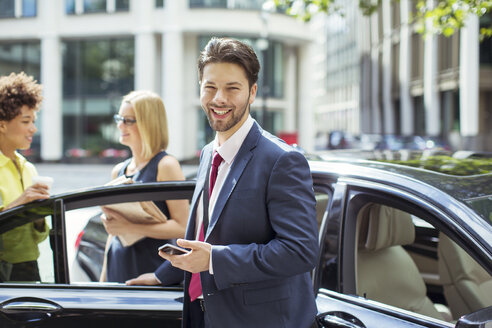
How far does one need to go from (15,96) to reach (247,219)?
1.96m

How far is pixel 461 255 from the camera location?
3070mm

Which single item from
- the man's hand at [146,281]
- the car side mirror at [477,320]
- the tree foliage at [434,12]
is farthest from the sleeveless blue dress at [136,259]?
the tree foliage at [434,12]

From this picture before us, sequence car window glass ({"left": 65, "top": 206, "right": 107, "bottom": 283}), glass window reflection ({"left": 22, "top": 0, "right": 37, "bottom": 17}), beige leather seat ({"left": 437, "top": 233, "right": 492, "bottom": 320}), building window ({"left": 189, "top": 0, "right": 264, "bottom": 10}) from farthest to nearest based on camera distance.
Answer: glass window reflection ({"left": 22, "top": 0, "right": 37, "bottom": 17}), building window ({"left": 189, "top": 0, "right": 264, "bottom": 10}), car window glass ({"left": 65, "top": 206, "right": 107, "bottom": 283}), beige leather seat ({"left": 437, "top": 233, "right": 492, "bottom": 320})

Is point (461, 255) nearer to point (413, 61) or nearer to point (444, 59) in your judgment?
point (444, 59)

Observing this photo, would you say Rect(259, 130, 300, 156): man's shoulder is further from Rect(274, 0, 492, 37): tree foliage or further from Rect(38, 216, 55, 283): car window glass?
Rect(274, 0, 492, 37): tree foliage

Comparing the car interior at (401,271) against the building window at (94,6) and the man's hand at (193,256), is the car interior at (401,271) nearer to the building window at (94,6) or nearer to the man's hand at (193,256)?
the man's hand at (193,256)

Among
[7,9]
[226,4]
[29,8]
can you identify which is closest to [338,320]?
[226,4]

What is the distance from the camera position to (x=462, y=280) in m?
3.07

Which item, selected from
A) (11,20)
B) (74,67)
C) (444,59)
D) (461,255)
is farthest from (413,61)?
(461,255)

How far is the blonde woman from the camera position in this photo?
106 inches

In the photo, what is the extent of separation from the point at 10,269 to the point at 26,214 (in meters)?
0.31

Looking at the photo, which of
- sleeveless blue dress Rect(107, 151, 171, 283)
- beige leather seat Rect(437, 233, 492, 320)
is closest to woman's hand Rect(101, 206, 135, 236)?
Result: sleeveless blue dress Rect(107, 151, 171, 283)

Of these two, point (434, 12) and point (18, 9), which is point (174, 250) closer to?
point (434, 12)

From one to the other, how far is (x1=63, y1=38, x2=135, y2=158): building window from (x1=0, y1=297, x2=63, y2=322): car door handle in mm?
28761
